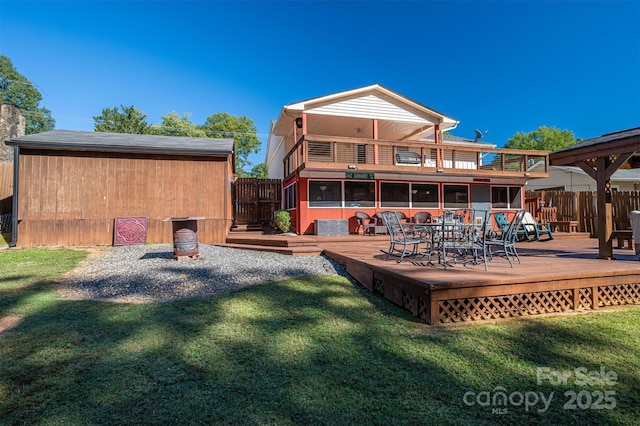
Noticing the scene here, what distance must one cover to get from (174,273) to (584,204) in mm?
15190

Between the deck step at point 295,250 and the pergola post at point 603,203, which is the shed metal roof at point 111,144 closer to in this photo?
the deck step at point 295,250

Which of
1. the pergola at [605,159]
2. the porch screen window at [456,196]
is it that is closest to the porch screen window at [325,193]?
the porch screen window at [456,196]

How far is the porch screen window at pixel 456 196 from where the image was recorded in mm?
12742

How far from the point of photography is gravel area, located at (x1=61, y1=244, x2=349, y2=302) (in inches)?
187

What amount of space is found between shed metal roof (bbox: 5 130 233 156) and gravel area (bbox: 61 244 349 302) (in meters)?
3.68

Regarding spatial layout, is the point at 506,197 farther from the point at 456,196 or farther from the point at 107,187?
the point at 107,187

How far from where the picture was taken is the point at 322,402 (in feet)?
6.86

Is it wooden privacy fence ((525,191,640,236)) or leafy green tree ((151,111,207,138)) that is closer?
wooden privacy fence ((525,191,640,236))

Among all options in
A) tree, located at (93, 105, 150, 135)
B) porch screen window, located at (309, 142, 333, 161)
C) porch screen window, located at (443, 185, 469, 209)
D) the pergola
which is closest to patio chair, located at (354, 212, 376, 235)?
porch screen window, located at (309, 142, 333, 161)

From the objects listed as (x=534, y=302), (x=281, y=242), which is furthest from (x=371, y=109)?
(x=534, y=302)

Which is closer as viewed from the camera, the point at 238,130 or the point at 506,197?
→ the point at 506,197

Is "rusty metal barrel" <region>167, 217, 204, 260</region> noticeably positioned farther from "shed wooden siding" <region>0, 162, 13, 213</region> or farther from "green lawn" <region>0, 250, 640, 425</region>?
"shed wooden siding" <region>0, 162, 13, 213</region>

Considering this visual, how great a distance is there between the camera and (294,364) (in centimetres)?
261

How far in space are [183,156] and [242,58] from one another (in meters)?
16.0
